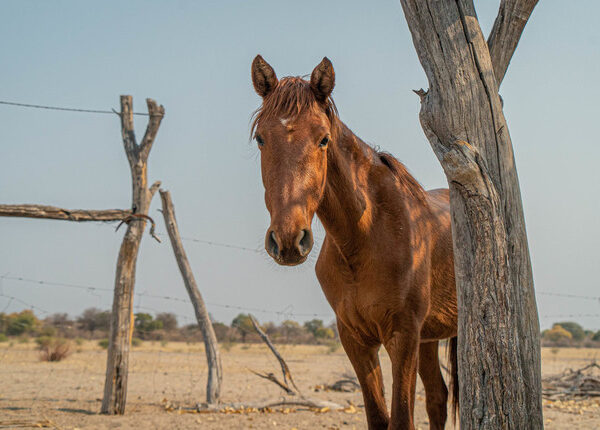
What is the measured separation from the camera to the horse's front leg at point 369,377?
11.9 feet

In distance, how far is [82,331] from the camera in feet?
111

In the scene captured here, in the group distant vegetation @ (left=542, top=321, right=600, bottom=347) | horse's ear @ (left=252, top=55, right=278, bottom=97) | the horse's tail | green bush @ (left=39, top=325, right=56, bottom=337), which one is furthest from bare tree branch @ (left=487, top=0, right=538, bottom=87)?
distant vegetation @ (left=542, top=321, right=600, bottom=347)

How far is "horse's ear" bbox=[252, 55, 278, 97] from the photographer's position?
326 cm

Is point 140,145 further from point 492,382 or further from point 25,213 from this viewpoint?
point 492,382

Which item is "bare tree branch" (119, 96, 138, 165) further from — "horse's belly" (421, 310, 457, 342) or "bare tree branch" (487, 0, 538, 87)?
"bare tree branch" (487, 0, 538, 87)

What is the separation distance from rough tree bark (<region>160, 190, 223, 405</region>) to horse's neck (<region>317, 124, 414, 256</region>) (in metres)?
5.48

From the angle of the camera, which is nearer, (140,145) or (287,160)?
(287,160)

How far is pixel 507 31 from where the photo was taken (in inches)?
117

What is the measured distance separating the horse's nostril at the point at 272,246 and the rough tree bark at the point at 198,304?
6.29m

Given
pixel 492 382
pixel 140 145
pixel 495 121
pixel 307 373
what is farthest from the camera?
pixel 307 373

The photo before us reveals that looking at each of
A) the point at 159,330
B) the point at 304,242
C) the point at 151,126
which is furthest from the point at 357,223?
the point at 159,330

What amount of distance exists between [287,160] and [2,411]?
21.3 feet

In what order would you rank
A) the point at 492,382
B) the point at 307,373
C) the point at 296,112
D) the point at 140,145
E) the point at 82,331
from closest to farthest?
1. the point at 492,382
2. the point at 296,112
3. the point at 140,145
4. the point at 307,373
5. the point at 82,331

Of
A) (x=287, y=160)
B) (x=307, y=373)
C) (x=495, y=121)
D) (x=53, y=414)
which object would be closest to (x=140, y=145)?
(x=53, y=414)
